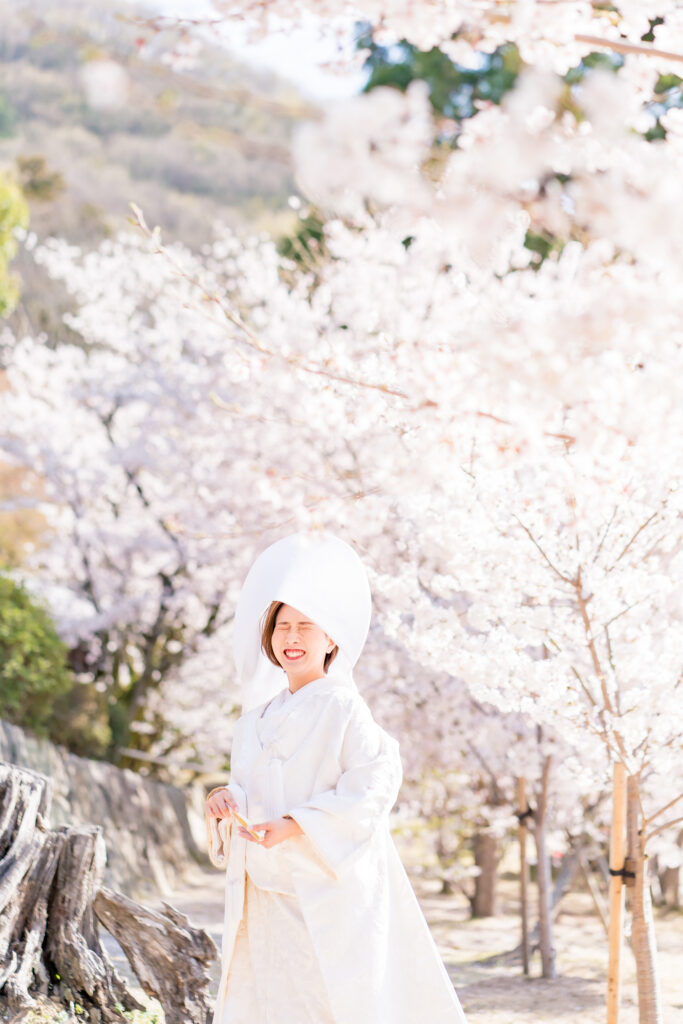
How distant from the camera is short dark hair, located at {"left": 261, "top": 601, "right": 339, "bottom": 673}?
9.32 feet

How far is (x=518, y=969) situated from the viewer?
602cm

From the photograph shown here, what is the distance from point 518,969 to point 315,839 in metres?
4.11

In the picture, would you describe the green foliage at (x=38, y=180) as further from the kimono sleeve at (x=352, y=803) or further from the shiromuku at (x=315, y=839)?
the kimono sleeve at (x=352, y=803)

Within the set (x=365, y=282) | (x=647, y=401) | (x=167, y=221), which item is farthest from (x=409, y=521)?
(x=167, y=221)

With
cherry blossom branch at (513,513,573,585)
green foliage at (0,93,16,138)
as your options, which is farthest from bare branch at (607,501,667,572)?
green foliage at (0,93,16,138)

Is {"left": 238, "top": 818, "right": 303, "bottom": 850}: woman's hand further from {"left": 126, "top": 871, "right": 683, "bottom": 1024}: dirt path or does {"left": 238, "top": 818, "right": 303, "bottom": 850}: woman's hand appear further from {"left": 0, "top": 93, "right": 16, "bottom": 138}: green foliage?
{"left": 0, "top": 93, "right": 16, "bottom": 138}: green foliage

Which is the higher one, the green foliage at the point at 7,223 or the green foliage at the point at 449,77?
the green foliage at the point at 449,77

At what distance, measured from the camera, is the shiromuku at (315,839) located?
2.53 meters

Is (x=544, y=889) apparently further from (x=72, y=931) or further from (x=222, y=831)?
(x=222, y=831)

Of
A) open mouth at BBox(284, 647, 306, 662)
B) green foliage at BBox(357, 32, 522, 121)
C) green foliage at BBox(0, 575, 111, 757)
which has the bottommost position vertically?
open mouth at BBox(284, 647, 306, 662)

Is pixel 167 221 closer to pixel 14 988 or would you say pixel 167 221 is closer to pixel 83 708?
pixel 83 708

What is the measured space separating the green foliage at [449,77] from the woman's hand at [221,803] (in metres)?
12.7

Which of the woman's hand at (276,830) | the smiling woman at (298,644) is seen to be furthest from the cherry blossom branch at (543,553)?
the woman's hand at (276,830)

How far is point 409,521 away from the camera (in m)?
5.24
